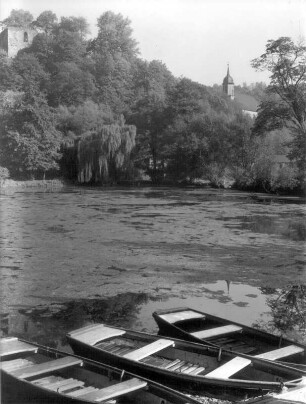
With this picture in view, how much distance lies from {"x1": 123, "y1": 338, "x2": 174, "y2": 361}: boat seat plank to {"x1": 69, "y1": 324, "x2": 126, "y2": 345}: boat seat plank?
63cm

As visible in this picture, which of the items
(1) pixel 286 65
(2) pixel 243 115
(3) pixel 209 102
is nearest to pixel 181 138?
(2) pixel 243 115

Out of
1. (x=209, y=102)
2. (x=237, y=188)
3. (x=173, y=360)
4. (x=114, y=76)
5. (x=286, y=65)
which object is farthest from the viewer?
(x=114, y=76)

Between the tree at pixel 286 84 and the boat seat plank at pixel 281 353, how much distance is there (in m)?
31.3

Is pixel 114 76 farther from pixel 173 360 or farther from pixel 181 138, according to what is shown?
pixel 173 360

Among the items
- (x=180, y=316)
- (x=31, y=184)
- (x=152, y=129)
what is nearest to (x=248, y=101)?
(x=152, y=129)

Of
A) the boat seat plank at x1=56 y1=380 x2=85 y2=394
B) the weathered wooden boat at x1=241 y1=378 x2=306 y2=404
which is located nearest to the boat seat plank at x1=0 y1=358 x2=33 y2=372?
the boat seat plank at x1=56 y1=380 x2=85 y2=394

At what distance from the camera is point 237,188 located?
44281mm

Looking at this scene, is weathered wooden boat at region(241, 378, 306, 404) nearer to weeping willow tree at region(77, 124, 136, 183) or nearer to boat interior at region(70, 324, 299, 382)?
boat interior at region(70, 324, 299, 382)

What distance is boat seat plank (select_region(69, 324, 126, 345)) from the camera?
22.1 ft

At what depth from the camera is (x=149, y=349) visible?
6.40 metres

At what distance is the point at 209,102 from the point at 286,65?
61.4ft

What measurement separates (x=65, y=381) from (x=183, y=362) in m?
1.50

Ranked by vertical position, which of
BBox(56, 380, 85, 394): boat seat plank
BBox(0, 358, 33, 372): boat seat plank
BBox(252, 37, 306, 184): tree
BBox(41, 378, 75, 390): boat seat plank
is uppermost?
BBox(252, 37, 306, 184): tree

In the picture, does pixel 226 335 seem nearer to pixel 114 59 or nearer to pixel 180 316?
pixel 180 316
